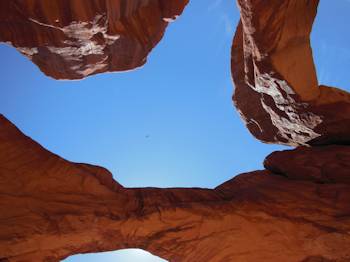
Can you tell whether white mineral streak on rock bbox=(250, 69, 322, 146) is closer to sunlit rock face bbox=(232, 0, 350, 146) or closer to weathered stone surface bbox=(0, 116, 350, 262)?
sunlit rock face bbox=(232, 0, 350, 146)

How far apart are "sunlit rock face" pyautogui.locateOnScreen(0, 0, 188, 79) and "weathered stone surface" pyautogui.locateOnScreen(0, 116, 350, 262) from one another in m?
3.73

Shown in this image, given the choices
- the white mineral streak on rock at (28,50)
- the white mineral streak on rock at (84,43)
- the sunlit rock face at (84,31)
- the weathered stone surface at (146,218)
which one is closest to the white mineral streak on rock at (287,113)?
the weathered stone surface at (146,218)

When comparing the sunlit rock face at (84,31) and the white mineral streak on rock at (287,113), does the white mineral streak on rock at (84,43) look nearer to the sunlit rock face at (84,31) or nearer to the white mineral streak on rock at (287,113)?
the sunlit rock face at (84,31)

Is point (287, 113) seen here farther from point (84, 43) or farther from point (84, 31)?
point (84, 43)

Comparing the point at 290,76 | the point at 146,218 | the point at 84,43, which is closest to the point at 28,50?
the point at 84,43

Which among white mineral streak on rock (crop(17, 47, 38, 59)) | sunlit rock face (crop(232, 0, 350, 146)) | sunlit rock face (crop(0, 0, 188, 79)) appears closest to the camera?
sunlit rock face (crop(232, 0, 350, 146))

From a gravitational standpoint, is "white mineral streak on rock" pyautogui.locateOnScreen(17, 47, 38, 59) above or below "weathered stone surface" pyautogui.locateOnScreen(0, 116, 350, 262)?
above

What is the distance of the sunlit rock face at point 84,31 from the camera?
10102 mm

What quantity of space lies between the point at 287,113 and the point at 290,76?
135 cm

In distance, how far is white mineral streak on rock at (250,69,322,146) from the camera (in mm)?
10117

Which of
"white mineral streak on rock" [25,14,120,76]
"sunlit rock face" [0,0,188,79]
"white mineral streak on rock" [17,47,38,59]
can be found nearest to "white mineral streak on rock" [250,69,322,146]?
"sunlit rock face" [0,0,188,79]

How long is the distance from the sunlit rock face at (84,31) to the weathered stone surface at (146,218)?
373 cm

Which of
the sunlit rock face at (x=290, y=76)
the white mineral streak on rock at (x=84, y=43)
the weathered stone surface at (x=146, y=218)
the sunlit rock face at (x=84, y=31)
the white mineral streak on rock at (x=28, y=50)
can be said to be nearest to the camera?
the weathered stone surface at (x=146, y=218)

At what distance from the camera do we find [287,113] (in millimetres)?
10688
